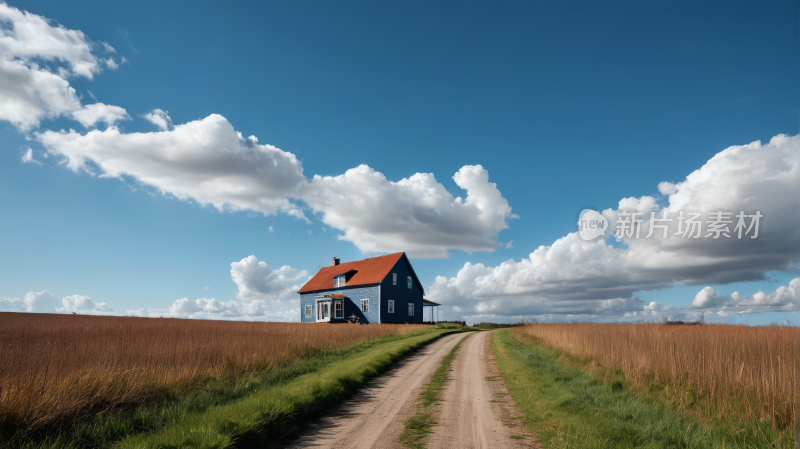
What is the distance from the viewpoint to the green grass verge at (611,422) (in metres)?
6.52

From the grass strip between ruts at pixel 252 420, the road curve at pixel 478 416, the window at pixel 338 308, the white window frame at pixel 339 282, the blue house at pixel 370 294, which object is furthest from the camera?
the white window frame at pixel 339 282

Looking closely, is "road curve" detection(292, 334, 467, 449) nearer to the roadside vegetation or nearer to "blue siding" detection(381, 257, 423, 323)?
the roadside vegetation

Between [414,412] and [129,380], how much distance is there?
21.0 ft

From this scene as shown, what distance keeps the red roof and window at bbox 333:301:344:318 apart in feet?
9.21

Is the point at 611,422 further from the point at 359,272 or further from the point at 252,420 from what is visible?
the point at 359,272

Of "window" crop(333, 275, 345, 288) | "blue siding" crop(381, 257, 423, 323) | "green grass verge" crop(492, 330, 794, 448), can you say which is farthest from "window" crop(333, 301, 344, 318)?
"green grass verge" crop(492, 330, 794, 448)

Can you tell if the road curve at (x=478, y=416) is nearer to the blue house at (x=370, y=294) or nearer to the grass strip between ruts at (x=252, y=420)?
the grass strip between ruts at (x=252, y=420)

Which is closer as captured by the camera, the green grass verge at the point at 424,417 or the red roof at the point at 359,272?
the green grass verge at the point at 424,417

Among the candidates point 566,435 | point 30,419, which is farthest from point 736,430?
point 30,419

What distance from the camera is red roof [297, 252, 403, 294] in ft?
158

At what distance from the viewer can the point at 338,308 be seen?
51062 millimetres

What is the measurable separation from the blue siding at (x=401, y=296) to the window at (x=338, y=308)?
714 cm

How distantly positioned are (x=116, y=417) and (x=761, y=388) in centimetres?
1251

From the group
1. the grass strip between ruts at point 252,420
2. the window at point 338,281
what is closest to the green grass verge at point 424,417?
the grass strip between ruts at point 252,420
